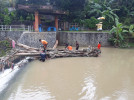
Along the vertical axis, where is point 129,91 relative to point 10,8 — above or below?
below

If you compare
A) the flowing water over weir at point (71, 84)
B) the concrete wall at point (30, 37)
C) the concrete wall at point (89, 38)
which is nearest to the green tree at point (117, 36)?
the concrete wall at point (89, 38)

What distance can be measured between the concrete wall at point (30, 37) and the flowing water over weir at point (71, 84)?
6637 millimetres

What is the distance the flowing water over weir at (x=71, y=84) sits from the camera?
18.6 ft

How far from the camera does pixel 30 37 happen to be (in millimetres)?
15797

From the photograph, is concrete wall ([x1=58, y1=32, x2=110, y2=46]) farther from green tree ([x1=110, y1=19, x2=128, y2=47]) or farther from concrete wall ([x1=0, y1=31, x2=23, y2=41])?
concrete wall ([x1=0, y1=31, x2=23, y2=41])

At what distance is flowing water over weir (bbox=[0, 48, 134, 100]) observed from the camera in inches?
223

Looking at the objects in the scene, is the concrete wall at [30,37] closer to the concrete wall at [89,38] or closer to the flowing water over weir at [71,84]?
the concrete wall at [89,38]

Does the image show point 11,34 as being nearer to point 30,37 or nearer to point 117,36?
point 30,37

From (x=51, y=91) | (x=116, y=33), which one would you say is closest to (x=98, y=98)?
(x=51, y=91)

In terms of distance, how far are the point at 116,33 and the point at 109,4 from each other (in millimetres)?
8940

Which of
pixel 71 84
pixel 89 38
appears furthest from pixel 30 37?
pixel 71 84

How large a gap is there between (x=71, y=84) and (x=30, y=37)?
10440 mm

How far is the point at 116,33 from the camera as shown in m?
17.8

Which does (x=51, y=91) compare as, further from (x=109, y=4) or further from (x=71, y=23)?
(x=109, y=4)
